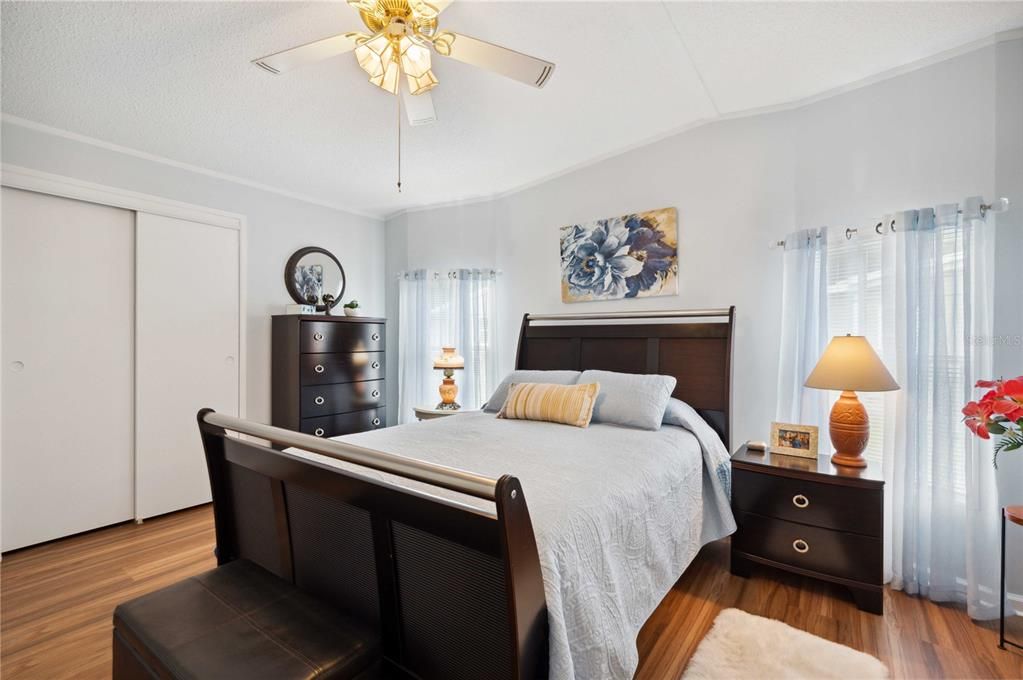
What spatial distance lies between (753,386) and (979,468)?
1.00 m

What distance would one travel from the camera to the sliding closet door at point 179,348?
309 cm

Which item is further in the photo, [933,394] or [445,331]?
[445,331]

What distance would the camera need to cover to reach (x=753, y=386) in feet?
9.00

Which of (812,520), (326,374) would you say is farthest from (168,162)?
(812,520)

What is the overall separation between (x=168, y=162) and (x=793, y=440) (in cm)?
437

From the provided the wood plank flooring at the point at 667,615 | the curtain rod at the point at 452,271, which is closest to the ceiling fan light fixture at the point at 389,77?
the curtain rod at the point at 452,271

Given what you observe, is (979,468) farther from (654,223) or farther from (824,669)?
(654,223)

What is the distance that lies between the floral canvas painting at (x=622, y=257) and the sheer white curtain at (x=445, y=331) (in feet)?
2.67

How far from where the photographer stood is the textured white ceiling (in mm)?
1909

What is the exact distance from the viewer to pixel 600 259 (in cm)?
333

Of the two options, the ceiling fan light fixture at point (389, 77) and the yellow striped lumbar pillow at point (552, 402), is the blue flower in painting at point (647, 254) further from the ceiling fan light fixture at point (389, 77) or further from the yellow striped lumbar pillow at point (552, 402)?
the ceiling fan light fixture at point (389, 77)

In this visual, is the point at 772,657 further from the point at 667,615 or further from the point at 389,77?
the point at 389,77

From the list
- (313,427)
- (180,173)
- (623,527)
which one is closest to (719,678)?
(623,527)

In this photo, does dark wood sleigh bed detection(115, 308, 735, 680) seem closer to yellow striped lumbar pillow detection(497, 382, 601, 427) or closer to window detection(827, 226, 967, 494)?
yellow striped lumbar pillow detection(497, 382, 601, 427)
